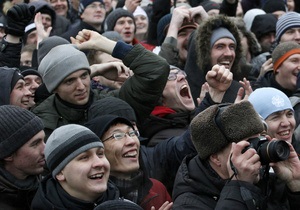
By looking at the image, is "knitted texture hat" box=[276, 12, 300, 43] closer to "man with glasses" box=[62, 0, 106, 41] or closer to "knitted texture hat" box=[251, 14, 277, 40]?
"knitted texture hat" box=[251, 14, 277, 40]

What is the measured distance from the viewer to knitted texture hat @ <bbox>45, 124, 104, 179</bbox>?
16.6ft

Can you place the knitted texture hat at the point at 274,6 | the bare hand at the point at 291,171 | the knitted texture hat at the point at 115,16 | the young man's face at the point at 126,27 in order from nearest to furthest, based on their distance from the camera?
the bare hand at the point at 291,171, the young man's face at the point at 126,27, the knitted texture hat at the point at 115,16, the knitted texture hat at the point at 274,6

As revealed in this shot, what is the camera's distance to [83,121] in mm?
6160

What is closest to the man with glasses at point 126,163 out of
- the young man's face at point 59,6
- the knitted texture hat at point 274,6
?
the young man's face at point 59,6

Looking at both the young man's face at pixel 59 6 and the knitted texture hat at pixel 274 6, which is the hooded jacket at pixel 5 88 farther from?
the knitted texture hat at pixel 274 6

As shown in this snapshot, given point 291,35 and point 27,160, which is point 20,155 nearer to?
point 27,160

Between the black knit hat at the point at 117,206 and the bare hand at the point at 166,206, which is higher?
the black knit hat at the point at 117,206

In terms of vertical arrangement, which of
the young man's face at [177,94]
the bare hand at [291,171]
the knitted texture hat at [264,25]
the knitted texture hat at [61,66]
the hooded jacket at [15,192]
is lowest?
the knitted texture hat at [264,25]

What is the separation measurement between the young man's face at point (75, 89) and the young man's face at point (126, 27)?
9.85 ft

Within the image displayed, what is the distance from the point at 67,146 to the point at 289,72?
2.82m

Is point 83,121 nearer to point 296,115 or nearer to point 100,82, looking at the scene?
point 100,82

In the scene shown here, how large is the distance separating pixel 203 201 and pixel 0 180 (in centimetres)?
122

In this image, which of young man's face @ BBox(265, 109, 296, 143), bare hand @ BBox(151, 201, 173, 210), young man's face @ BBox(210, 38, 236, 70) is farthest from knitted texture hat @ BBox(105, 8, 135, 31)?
bare hand @ BBox(151, 201, 173, 210)

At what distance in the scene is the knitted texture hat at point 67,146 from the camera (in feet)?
16.6
